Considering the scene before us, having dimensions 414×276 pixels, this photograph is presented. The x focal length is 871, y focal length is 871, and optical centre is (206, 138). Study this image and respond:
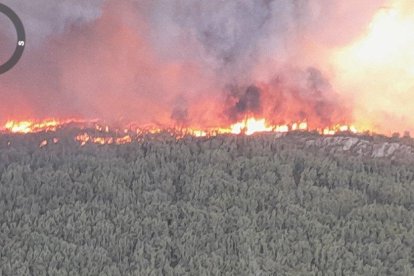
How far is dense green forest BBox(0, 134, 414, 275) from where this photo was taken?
6738mm

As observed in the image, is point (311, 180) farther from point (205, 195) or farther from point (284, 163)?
point (205, 195)

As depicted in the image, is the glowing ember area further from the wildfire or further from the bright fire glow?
the bright fire glow

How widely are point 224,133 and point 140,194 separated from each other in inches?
75.7

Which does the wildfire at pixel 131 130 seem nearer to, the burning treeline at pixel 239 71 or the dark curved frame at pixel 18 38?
the burning treeline at pixel 239 71

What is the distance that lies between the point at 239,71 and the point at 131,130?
1856 millimetres

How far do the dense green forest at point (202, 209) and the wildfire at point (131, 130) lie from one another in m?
0.28

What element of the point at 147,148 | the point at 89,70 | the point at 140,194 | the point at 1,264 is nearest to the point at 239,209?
the point at 140,194

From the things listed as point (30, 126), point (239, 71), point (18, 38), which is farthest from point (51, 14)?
point (239, 71)

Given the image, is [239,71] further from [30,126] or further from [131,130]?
[30,126]

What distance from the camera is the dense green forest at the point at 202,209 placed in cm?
674

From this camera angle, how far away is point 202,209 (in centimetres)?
746

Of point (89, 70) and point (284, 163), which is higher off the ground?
point (89, 70)

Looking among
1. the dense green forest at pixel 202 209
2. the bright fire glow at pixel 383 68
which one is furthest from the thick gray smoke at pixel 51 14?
the bright fire glow at pixel 383 68

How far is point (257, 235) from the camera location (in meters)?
7.02
